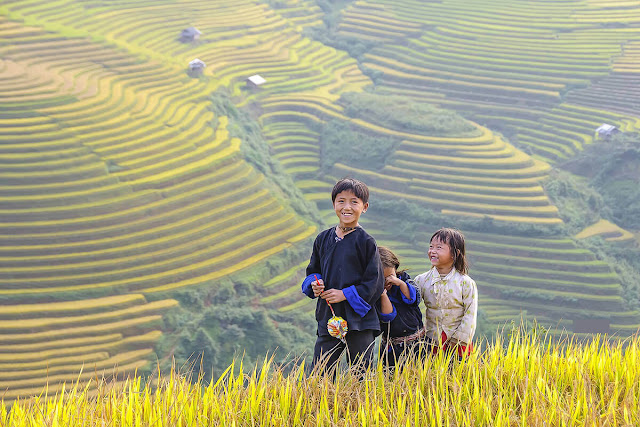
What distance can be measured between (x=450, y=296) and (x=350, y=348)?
1.73ft

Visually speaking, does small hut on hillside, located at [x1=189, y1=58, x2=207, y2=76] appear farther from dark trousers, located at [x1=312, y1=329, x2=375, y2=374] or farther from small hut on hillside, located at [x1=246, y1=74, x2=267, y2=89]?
dark trousers, located at [x1=312, y1=329, x2=375, y2=374]

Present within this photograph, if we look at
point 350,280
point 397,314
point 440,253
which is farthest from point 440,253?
point 350,280

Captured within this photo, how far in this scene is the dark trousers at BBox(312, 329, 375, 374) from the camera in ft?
9.61

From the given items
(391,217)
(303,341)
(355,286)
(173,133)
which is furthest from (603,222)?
(355,286)

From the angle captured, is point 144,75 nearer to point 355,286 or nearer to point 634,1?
point 355,286

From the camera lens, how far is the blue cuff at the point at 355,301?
284 centimetres

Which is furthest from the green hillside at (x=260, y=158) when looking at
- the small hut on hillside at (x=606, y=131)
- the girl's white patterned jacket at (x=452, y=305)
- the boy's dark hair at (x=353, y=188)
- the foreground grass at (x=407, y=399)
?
the boy's dark hair at (x=353, y=188)

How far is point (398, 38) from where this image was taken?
32.0m

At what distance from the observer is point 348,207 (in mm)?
2893

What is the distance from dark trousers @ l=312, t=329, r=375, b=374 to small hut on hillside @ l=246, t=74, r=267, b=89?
77.5ft

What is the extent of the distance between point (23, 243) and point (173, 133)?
5.94 meters

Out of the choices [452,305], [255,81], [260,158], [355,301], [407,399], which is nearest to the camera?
[407,399]

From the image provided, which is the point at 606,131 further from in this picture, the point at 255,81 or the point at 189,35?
the point at 189,35

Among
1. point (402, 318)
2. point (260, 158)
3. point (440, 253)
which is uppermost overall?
point (440, 253)
